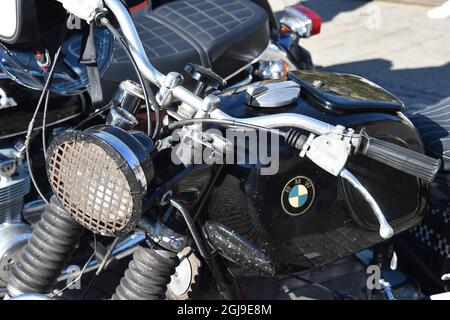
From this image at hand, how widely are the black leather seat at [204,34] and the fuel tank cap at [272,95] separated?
1.24 meters

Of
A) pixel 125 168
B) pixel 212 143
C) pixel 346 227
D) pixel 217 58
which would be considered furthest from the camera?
pixel 217 58

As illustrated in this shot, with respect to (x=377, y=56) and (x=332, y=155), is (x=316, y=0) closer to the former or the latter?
(x=377, y=56)

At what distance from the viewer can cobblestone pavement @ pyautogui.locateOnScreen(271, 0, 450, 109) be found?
5.47m

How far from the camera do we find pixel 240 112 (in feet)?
5.98

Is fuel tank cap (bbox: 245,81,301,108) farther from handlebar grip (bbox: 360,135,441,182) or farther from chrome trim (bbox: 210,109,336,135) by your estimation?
handlebar grip (bbox: 360,135,441,182)

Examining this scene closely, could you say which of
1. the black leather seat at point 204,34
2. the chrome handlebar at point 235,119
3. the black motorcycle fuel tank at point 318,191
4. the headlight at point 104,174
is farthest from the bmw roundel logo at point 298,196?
the black leather seat at point 204,34

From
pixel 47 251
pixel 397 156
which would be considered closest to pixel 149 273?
pixel 47 251

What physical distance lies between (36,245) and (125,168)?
0.56m

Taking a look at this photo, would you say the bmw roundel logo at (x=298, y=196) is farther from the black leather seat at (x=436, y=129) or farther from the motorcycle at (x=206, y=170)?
the black leather seat at (x=436, y=129)

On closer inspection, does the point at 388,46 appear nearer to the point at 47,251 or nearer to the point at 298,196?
the point at 298,196

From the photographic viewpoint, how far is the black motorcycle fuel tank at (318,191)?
185 centimetres

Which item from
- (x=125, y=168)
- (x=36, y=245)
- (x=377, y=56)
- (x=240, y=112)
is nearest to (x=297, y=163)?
(x=240, y=112)

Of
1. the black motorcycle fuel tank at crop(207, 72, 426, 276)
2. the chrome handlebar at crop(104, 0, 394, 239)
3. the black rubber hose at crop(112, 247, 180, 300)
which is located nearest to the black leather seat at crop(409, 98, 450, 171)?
the black motorcycle fuel tank at crop(207, 72, 426, 276)

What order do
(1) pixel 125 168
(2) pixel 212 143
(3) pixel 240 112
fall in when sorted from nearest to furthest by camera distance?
(1) pixel 125 168 → (2) pixel 212 143 → (3) pixel 240 112
